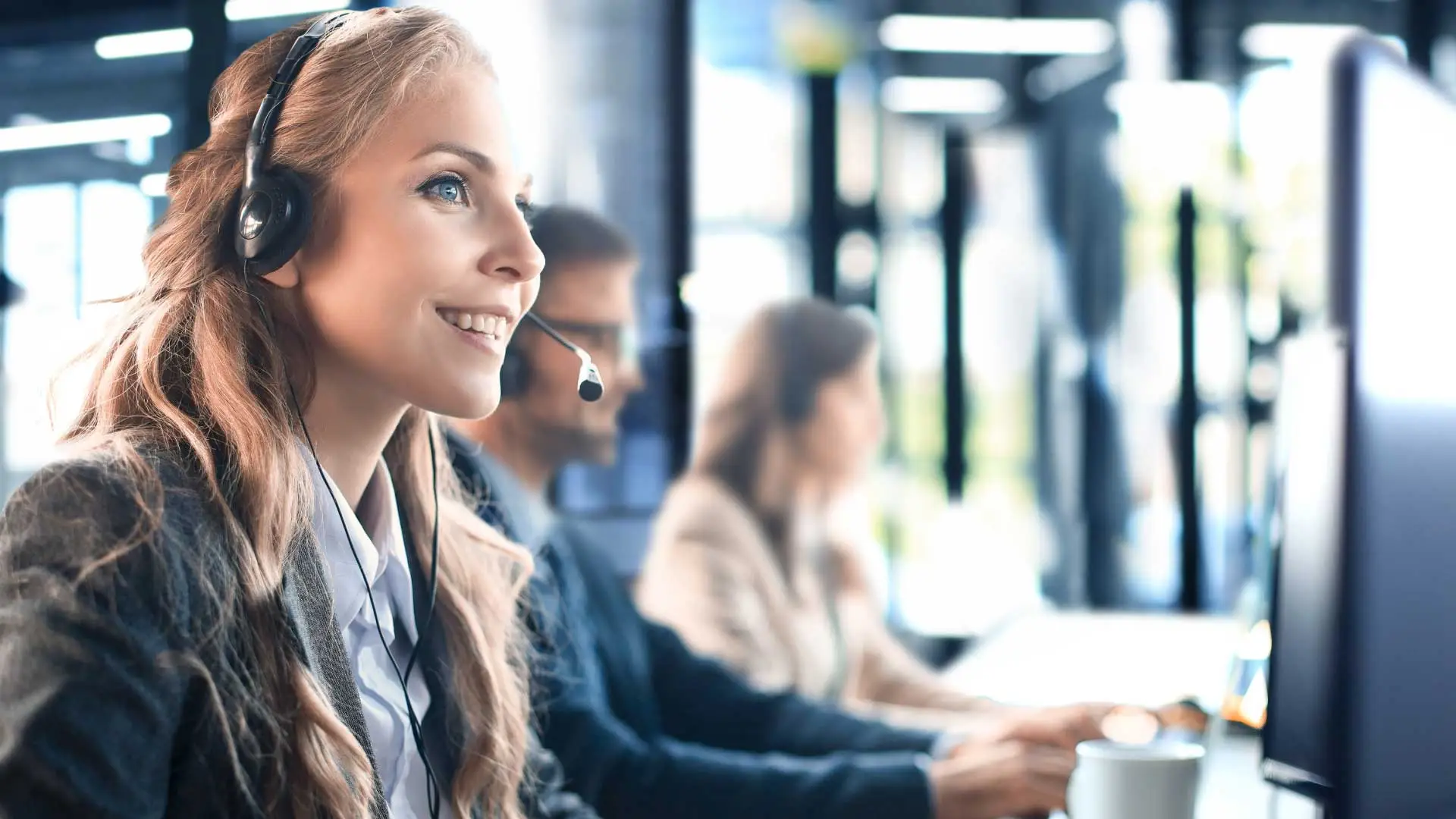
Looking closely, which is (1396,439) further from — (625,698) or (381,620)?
(625,698)

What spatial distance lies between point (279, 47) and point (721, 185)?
3.55 metres

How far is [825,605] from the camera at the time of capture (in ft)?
8.99

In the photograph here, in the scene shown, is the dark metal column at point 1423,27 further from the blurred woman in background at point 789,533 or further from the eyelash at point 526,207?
the eyelash at point 526,207

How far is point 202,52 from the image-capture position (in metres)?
0.99

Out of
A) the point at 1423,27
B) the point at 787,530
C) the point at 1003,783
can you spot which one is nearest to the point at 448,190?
the point at 1003,783

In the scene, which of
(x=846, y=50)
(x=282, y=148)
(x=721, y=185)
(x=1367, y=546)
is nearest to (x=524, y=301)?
(x=282, y=148)

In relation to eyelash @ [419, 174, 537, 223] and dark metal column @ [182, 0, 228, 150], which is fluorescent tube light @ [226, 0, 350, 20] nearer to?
dark metal column @ [182, 0, 228, 150]

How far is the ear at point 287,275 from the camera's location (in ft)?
2.56

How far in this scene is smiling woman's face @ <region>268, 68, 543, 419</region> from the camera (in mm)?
754

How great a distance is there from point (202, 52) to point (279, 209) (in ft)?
1.02

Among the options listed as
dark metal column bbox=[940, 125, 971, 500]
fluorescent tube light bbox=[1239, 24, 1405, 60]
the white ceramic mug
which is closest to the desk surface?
the white ceramic mug

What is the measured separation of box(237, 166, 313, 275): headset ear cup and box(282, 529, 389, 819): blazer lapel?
0.16 metres

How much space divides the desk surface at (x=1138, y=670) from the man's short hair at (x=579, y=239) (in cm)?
91

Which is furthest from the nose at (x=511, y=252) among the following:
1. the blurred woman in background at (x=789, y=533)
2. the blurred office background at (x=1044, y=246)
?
the blurred office background at (x=1044, y=246)
